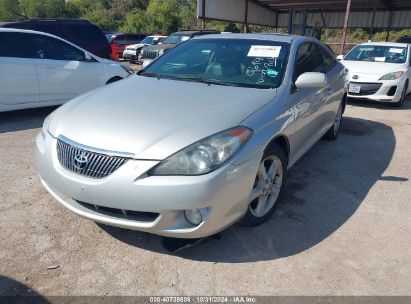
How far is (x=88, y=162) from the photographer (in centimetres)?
244

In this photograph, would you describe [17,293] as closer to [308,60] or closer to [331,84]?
[308,60]

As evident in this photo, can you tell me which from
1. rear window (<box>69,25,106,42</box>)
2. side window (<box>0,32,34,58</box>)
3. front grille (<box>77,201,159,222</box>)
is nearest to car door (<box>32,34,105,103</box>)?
side window (<box>0,32,34,58</box>)

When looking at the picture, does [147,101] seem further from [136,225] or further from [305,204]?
[305,204]

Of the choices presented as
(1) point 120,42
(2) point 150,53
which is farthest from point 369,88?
(1) point 120,42

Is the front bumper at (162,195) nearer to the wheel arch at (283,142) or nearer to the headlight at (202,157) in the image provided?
the headlight at (202,157)

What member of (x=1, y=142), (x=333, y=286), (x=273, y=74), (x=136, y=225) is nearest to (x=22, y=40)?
(x=1, y=142)

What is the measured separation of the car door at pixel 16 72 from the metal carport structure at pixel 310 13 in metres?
12.7

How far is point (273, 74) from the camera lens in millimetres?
3414

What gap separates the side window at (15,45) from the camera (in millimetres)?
5898

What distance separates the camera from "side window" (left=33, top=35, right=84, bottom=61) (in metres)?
6.27

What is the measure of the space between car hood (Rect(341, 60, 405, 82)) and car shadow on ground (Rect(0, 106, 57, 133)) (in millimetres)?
6491

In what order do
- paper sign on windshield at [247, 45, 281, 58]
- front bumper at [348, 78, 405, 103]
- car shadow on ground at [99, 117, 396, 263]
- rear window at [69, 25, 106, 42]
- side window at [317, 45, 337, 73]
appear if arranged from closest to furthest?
car shadow on ground at [99, 117, 396, 263], paper sign on windshield at [247, 45, 281, 58], side window at [317, 45, 337, 73], front bumper at [348, 78, 405, 103], rear window at [69, 25, 106, 42]

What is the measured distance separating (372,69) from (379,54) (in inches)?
45.0

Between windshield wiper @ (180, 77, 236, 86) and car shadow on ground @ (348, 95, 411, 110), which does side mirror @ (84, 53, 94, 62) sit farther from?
car shadow on ground @ (348, 95, 411, 110)
